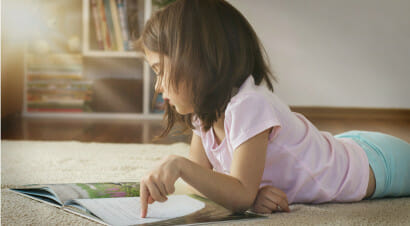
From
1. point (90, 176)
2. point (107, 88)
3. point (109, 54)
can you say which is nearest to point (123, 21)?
point (109, 54)

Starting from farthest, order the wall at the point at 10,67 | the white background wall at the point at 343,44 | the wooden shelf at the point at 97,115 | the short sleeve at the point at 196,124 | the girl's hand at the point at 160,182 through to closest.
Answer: the white background wall at the point at 343,44 → the wooden shelf at the point at 97,115 → the wall at the point at 10,67 → the short sleeve at the point at 196,124 → the girl's hand at the point at 160,182

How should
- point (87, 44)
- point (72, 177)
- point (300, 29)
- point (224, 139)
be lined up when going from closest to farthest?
1. point (224, 139)
2. point (72, 177)
3. point (87, 44)
4. point (300, 29)

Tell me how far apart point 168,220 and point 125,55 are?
2.23m

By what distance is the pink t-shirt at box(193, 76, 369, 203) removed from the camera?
79 cm

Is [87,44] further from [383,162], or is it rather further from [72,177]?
[383,162]

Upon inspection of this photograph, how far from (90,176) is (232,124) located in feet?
1.83

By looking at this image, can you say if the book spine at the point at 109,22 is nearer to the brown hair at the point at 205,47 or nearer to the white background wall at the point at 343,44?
the white background wall at the point at 343,44

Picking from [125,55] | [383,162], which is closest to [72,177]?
[383,162]

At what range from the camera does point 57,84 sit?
112 inches

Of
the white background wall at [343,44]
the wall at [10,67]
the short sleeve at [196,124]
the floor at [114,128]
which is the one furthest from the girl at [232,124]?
the white background wall at [343,44]

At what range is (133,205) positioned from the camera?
81 centimetres

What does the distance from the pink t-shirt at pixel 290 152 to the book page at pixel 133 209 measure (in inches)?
4.7

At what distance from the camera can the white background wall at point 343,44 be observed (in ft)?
10.2

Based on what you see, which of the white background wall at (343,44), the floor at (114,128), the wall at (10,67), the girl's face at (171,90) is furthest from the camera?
the white background wall at (343,44)
